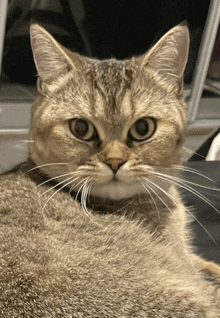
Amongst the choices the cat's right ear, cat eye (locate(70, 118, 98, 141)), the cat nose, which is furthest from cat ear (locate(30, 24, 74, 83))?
the cat nose

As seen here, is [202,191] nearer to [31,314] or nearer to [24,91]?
[24,91]

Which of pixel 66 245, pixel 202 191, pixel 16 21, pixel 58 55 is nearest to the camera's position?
pixel 66 245

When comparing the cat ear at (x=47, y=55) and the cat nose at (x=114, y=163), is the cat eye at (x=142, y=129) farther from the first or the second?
the cat ear at (x=47, y=55)

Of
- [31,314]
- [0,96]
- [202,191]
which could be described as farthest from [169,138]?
[0,96]

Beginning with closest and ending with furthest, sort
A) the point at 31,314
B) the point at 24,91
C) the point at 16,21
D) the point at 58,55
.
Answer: the point at 31,314 < the point at 58,55 < the point at 16,21 < the point at 24,91

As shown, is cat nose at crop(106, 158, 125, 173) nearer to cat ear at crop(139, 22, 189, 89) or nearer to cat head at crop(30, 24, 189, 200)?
cat head at crop(30, 24, 189, 200)

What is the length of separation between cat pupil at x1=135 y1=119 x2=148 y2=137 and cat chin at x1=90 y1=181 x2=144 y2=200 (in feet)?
0.36

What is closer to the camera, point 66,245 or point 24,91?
point 66,245

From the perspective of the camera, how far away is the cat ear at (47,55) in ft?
3.18

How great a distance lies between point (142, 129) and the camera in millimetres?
979

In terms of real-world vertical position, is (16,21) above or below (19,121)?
above

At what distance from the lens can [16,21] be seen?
1671 mm

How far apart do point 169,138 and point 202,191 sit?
2.01ft

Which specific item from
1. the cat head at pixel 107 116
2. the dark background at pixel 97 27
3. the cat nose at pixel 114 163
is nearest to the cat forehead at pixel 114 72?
the cat head at pixel 107 116
